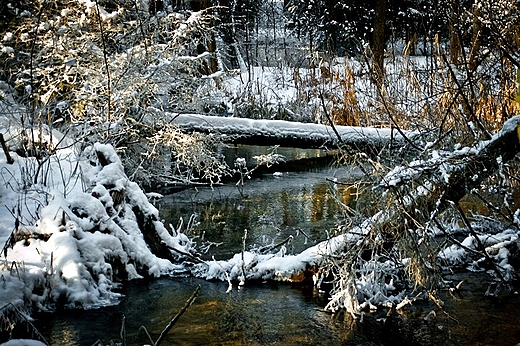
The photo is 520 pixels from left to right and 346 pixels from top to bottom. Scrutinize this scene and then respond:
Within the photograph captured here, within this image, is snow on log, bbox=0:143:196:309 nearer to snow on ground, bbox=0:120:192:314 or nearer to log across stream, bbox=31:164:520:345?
snow on ground, bbox=0:120:192:314

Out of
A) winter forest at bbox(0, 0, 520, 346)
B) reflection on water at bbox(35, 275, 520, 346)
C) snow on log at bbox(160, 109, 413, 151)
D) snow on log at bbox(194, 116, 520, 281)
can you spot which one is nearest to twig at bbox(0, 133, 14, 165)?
winter forest at bbox(0, 0, 520, 346)

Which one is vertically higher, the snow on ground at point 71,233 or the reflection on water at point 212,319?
the snow on ground at point 71,233

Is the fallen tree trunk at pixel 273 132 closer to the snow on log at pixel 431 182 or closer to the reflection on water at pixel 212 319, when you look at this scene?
the reflection on water at pixel 212 319

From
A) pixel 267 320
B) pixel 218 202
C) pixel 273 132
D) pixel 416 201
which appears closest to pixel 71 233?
pixel 267 320

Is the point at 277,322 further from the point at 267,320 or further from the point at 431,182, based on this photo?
the point at 431,182

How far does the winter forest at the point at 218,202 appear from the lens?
418 centimetres

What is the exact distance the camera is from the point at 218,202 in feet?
26.1

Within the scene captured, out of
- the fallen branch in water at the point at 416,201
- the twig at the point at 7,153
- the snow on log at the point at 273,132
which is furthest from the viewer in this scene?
the snow on log at the point at 273,132

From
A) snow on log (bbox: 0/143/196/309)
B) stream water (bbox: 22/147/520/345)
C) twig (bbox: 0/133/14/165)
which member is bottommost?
stream water (bbox: 22/147/520/345)

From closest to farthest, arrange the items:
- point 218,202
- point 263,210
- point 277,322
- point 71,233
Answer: point 277,322 → point 71,233 → point 263,210 → point 218,202

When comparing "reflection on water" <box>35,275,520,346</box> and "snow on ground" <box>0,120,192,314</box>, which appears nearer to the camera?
"reflection on water" <box>35,275,520,346</box>

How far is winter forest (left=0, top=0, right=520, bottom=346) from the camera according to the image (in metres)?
4.18

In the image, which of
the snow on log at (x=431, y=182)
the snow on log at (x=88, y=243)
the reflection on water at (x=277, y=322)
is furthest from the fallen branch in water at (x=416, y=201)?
the snow on log at (x=88, y=243)

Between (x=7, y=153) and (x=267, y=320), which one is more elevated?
(x=7, y=153)
